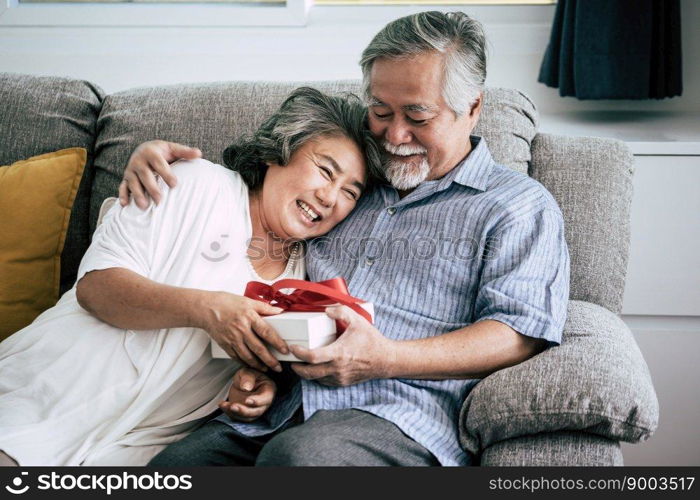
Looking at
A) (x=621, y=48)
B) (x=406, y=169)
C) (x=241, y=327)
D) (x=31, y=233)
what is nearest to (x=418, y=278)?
(x=406, y=169)

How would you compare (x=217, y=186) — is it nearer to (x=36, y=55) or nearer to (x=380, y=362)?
(x=380, y=362)

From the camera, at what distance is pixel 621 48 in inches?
84.7

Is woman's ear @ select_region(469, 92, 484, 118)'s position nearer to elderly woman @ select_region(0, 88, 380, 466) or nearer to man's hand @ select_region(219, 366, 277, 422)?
elderly woman @ select_region(0, 88, 380, 466)

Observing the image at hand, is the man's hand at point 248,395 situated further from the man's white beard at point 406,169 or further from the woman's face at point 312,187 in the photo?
the man's white beard at point 406,169

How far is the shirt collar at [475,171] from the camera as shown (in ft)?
4.97

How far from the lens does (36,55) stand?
2465mm

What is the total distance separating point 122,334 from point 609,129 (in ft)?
4.96

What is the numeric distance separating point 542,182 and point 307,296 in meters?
0.69

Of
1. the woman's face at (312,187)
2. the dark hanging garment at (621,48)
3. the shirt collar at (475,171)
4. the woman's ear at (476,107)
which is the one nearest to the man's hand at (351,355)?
the woman's face at (312,187)

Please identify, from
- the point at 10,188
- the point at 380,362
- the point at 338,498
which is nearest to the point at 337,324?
the point at 380,362

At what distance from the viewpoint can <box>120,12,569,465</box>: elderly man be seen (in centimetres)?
127

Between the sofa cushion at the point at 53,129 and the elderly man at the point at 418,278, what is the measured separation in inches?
17.6

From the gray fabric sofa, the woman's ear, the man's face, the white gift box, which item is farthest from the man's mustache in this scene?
the white gift box

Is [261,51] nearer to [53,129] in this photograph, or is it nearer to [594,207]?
[53,129]
